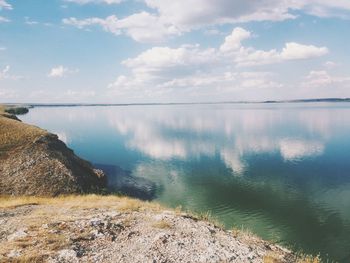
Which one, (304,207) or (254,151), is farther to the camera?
(254,151)

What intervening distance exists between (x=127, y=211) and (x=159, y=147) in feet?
242

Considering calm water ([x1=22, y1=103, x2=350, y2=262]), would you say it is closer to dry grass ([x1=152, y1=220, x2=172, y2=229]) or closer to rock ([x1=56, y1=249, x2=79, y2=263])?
dry grass ([x1=152, y1=220, x2=172, y2=229])

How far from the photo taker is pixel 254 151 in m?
94.5

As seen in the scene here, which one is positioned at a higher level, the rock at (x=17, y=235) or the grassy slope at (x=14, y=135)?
the grassy slope at (x=14, y=135)

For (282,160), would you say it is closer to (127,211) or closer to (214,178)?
(214,178)

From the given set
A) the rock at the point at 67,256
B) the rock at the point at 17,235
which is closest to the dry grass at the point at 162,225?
the rock at the point at 67,256

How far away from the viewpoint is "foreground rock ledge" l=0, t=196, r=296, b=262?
20.6m

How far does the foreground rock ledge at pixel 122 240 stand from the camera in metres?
20.6

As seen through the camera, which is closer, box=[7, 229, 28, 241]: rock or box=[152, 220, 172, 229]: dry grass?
box=[7, 229, 28, 241]: rock

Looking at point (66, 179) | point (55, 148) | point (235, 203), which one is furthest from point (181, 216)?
point (55, 148)

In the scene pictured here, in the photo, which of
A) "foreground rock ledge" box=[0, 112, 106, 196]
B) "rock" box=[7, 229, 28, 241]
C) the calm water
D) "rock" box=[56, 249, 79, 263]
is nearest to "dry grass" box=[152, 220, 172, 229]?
"rock" box=[56, 249, 79, 263]

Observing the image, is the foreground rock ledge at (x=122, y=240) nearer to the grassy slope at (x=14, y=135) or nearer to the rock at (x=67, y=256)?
the rock at (x=67, y=256)

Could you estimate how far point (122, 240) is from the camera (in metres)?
23.2

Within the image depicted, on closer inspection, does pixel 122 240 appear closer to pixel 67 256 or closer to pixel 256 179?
pixel 67 256
